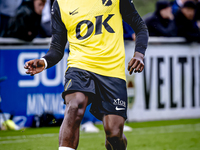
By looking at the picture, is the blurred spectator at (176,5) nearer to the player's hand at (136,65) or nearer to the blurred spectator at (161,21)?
the blurred spectator at (161,21)

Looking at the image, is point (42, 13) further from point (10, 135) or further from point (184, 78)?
point (184, 78)

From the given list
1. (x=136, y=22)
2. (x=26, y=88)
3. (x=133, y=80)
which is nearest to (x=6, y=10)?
(x=26, y=88)

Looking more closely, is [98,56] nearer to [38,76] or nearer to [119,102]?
[119,102]

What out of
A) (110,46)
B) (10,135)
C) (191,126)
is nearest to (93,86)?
(110,46)

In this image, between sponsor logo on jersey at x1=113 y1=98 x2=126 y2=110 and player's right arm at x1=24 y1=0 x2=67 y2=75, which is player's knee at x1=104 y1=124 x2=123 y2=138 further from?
player's right arm at x1=24 y1=0 x2=67 y2=75

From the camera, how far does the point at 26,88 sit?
5898 mm

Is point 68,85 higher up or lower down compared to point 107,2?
lower down

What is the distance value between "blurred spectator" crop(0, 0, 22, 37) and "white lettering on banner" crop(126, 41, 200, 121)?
220 centimetres

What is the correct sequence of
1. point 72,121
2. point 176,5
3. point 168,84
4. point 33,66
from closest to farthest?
point 72,121 → point 33,66 → point 168,84 → point 176,5

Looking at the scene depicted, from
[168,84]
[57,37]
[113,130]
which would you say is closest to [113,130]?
[113,130]

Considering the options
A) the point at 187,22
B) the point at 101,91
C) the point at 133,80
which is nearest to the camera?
the point at 101,91

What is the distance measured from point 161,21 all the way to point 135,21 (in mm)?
3901

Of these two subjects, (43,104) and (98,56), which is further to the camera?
(43,104)

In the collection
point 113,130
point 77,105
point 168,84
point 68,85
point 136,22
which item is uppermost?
point 136,22
